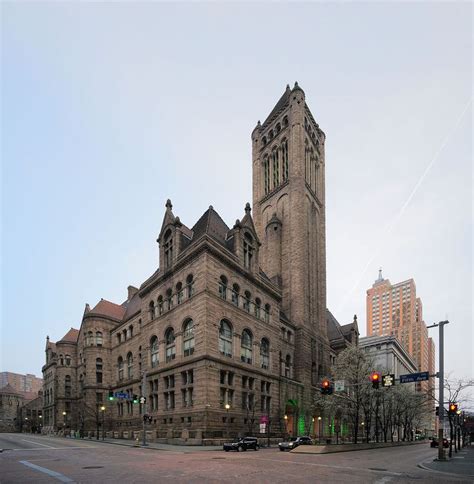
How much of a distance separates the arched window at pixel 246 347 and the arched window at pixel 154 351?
458 inches

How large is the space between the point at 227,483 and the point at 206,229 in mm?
37344

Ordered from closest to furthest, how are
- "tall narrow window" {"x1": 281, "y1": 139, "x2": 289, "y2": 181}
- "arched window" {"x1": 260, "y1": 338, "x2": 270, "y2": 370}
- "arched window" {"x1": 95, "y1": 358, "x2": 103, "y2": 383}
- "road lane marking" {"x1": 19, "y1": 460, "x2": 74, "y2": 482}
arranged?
"road lane marking" {"x1": 19, "y1": 460, "x2": 74, "y2": 482}, "arched window" {"x1": 260, "y1": 338, "x2": 270, "y2": 370}, "arched window" {"x1": 95, "y1": 358, "x2": 103, "y2": 383}, "tall narrow window" {"x1": 281, "y1": 139, "x2": 289, "y2": 181}

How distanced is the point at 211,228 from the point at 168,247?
24.9 feet

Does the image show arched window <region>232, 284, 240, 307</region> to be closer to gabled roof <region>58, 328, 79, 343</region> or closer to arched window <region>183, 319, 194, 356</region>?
arched window <region>183, 319, 194, 356</region>

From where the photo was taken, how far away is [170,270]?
55.5 metres

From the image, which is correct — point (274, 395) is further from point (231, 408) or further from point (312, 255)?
point (312, 255)

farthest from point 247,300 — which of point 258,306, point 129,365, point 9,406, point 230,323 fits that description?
point 9,406

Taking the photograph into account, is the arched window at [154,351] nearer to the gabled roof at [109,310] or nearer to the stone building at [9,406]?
the gabled roof at [109,310]

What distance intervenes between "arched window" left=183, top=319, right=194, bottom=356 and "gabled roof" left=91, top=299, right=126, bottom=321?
36.7 meters

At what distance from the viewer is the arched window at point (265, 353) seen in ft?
188

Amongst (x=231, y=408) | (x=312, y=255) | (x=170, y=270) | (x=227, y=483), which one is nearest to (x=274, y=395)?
(x=231, y=408)

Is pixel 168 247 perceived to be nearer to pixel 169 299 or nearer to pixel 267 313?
pixel 169 299

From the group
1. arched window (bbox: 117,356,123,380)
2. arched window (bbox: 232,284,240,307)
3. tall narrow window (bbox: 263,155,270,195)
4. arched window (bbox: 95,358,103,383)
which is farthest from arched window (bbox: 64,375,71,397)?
arched window (bbox: 232,284,240,307)

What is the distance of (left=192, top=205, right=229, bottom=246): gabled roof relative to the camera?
52938mm
